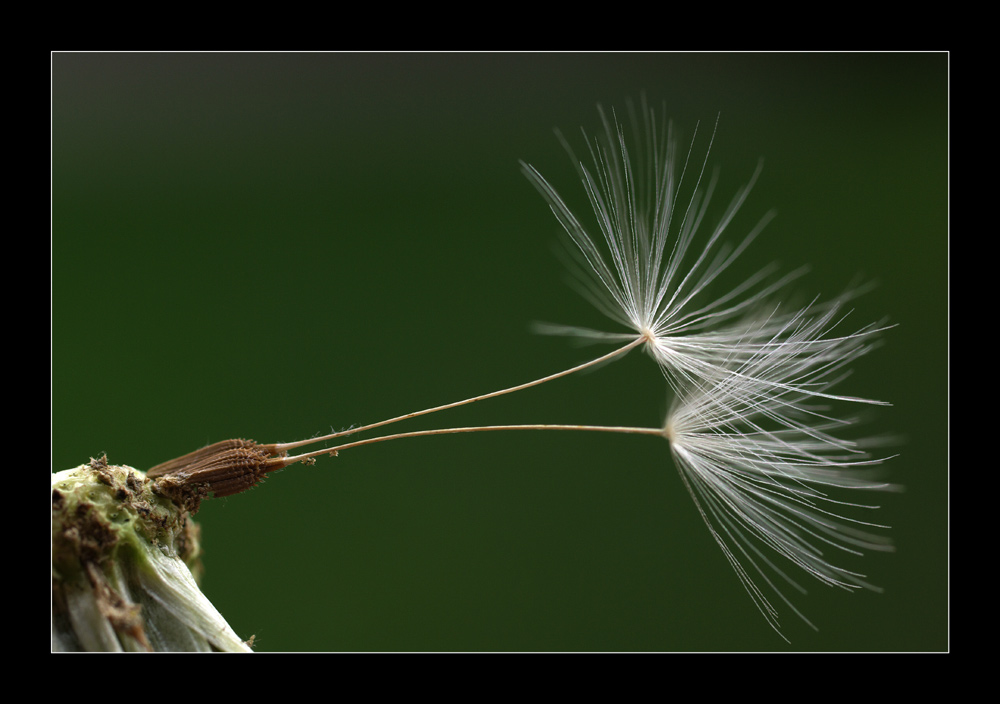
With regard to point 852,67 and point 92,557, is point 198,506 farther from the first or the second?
point 852,67

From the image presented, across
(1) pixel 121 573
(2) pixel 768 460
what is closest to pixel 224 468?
(1) pixel 121 573

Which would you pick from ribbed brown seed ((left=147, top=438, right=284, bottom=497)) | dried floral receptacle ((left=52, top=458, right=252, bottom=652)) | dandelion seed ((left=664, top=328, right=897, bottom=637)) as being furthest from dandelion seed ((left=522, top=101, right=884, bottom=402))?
dried floral receptacle ((left=52, top=458, right=252, bottom=652))

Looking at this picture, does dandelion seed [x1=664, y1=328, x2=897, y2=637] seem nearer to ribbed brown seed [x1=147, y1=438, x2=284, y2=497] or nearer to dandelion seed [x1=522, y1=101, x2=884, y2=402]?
dandelion seed [x1=522, y1=101, x2=884, y2=402]

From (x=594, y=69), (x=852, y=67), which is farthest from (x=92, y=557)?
(x=852, y=67)

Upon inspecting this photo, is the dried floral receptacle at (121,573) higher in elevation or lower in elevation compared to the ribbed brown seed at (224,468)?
lower

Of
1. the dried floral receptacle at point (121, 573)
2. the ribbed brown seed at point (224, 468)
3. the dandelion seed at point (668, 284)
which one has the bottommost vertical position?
the dried floral receptacle at point (121, 573)

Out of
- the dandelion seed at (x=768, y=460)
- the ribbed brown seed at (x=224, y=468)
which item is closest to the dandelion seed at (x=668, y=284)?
the dandelion seed at (x=768, y=460)

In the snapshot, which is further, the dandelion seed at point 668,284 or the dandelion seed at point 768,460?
the dandelion seed at point 668,284

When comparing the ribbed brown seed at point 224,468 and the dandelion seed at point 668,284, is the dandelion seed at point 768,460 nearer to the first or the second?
the dandelion seed at point 668,284

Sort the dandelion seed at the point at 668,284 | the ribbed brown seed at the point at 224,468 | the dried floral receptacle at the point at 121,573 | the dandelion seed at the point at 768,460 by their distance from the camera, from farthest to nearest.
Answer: the dandelion seed at the point at 668,284 < the dandelion seed at the point at 768,460 < the ribbed brown seed at the point at 224,468 < the dried floral receptacle at the point at 121,573
